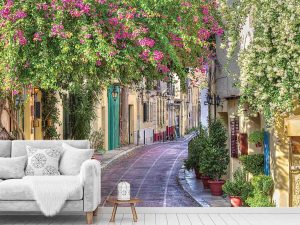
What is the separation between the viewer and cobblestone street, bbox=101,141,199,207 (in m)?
16.9

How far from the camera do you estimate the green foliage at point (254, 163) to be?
1430 centimetres

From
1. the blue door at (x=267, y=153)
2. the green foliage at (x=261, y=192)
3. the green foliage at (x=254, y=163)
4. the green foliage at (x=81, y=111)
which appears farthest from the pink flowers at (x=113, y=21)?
the green foliage at (x=81, y=111)

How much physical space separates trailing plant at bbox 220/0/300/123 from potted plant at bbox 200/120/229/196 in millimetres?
5823

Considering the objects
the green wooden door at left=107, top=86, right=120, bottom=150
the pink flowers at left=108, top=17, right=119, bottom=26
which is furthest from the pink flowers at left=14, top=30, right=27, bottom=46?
the green wooden door at left=107, top=86, right=120, bottom=150

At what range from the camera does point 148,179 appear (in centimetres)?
2189

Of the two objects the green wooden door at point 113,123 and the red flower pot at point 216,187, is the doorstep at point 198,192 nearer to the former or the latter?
the red flower pot at point 216,187

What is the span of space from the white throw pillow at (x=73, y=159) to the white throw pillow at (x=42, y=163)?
0.11m

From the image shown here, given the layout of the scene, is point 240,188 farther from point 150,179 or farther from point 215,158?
point 150,179

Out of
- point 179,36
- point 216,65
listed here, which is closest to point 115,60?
point 179,36

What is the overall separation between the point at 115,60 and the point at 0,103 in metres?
4.48

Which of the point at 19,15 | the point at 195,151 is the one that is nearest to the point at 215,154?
the point at 195,151

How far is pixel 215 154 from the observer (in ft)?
58.2

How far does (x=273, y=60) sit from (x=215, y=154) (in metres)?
6.69

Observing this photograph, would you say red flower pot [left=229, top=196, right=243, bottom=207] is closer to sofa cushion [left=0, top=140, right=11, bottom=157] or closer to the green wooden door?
sofa cushion [left=0, top=140, right=11, bottom=157]
